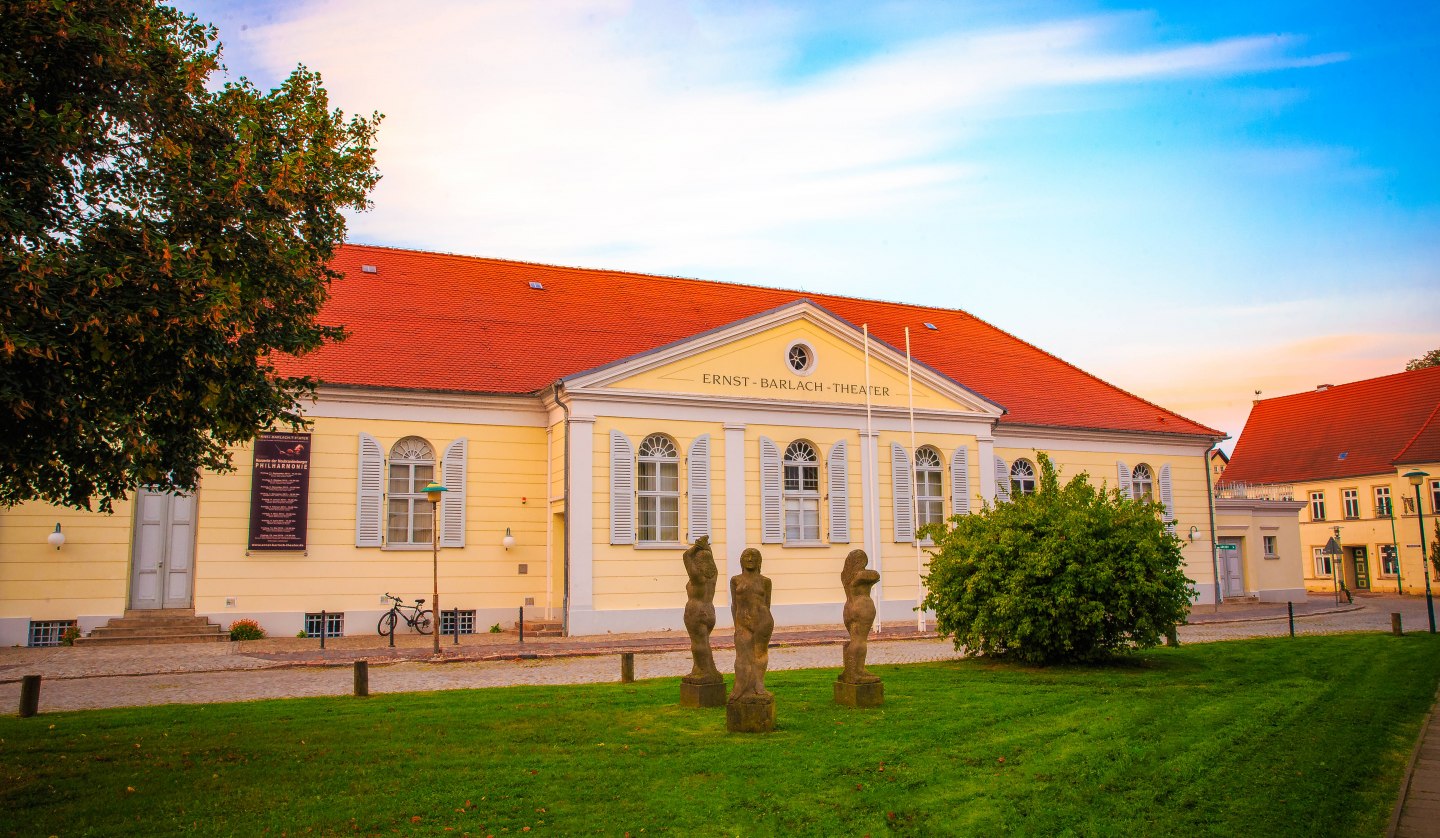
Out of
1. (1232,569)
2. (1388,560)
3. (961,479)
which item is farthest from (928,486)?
(1388,560)

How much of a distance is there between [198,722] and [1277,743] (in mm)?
10809

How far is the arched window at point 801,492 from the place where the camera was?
25.2 metres

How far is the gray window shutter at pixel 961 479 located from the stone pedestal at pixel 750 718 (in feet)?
59.5

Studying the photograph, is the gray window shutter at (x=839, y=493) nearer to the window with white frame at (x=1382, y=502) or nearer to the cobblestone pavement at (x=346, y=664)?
the cobblestone pavement at (x=346, y=664)

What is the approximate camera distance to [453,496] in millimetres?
23156

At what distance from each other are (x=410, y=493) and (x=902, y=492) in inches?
483

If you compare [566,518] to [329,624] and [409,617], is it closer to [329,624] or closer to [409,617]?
[409,617]

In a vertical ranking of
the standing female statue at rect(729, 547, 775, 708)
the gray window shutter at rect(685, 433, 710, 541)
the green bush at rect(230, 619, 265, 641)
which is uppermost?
the gray window shutter at rect(685, 433, 710, 541)

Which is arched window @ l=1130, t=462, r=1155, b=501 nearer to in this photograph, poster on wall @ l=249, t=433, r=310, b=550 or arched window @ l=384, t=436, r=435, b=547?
arched window @ l=384, t=436, r=435, b=547

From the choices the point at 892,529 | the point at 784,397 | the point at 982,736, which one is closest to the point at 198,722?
the point at 982,736

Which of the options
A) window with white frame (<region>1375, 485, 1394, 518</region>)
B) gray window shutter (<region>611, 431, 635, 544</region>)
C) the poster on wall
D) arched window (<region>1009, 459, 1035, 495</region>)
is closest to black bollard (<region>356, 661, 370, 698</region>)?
the poster on wall

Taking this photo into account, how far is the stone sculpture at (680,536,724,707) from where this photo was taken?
446 inches

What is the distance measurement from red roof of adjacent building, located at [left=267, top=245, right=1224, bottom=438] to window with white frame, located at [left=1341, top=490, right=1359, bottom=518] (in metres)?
Answer: 19.3

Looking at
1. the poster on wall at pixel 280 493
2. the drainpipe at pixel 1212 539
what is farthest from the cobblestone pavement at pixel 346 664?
the drainpipe at pixel 1212 539
